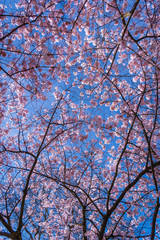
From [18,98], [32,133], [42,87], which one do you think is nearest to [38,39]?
[42,87]

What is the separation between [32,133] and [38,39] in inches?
154

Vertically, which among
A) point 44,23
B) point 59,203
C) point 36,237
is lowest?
point 36,237

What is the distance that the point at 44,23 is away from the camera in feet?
13.3

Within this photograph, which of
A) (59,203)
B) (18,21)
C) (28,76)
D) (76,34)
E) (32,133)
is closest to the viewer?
(18,21)

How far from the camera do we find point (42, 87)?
5062 mm

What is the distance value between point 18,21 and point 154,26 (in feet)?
10.5

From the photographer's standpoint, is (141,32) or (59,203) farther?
(59,203)

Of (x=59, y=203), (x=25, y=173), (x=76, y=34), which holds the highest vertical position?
(x=76, y=34)

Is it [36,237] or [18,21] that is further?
[36,237]

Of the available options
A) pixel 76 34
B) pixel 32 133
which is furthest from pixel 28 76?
pixel 32 133

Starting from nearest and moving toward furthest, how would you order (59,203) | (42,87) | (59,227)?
(42,87) < (59,227) < (59,203)

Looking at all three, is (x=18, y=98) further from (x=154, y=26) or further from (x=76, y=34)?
(x=154, y=26)

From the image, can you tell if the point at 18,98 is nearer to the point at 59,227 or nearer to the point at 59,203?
the point at 59,203

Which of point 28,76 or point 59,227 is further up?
point 28,76
